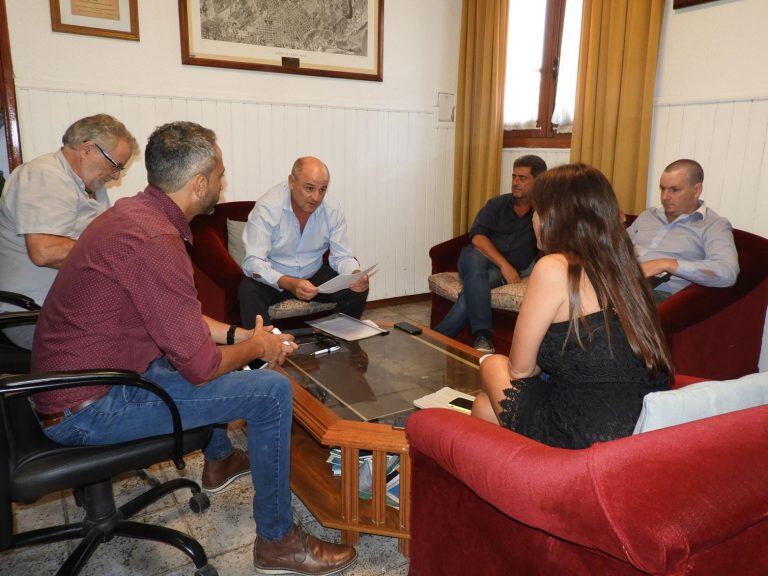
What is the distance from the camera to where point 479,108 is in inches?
179

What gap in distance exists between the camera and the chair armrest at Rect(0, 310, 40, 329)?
1.87 m

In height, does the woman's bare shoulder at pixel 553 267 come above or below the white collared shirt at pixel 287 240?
above

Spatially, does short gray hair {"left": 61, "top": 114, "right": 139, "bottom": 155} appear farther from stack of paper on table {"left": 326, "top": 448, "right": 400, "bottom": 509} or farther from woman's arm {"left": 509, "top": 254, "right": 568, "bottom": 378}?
woman's arm {"left": 509, "top": 254, "right": 568, "bottom": 378}

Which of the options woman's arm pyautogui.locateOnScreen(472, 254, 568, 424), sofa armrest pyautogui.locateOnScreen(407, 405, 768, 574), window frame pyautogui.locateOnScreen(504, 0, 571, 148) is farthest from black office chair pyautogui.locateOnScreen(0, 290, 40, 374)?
window frame pyautogui.locateOnScreen(504, 0, 571, 148)

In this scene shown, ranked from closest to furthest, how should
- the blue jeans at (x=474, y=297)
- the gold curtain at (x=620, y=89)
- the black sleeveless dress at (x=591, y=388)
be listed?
the black sleeveless dress at (x=591, y=388) → the blue jeans at (x=474, y=297) → the gold curtain at (x=620, y=89)

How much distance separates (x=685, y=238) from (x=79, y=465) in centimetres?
280

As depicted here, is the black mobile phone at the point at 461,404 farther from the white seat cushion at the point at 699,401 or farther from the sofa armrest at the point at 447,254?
the sofa armrest at the point at 447,254

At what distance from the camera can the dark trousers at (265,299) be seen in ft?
10.0

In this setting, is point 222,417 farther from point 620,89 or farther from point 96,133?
point 620,89

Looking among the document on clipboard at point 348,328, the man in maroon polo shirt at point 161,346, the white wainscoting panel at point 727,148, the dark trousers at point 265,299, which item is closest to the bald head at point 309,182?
the dark trousers at point 265,299

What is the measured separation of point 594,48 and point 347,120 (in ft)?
5.67

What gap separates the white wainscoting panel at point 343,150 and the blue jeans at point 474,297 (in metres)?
1.20

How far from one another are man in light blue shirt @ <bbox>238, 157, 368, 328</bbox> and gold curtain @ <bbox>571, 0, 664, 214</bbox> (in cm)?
169

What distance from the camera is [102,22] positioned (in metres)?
3.39
